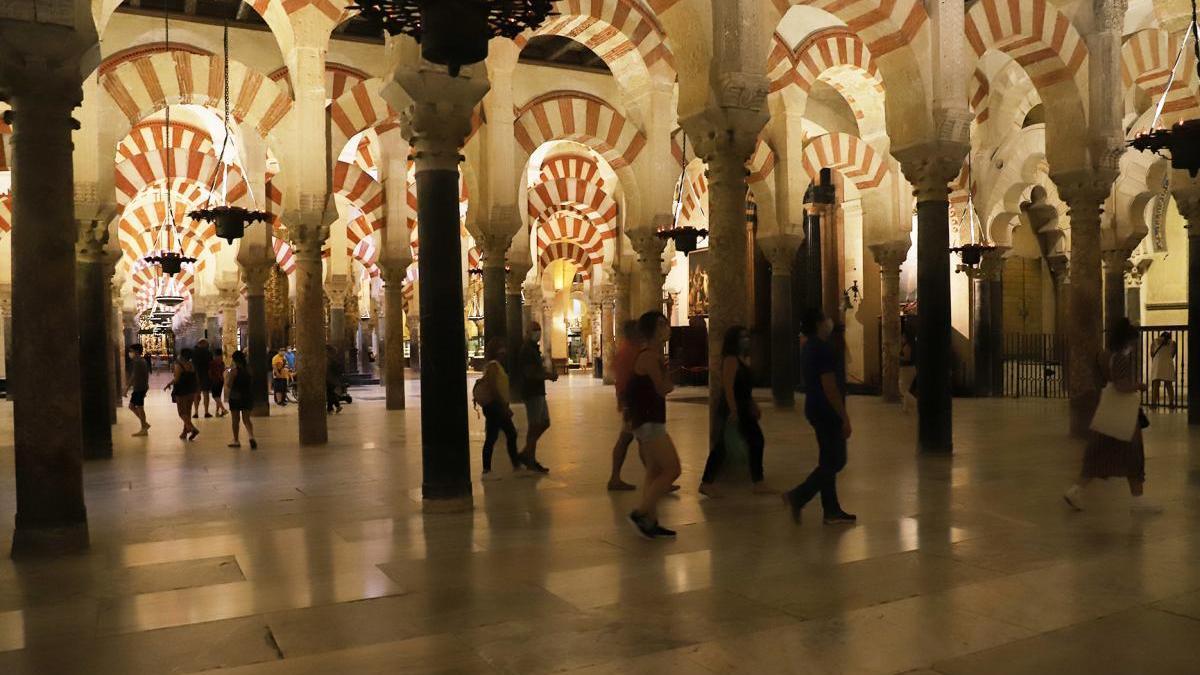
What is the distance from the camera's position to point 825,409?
3713 mm

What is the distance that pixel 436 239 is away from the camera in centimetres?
445

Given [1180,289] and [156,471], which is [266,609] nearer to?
[156,471]

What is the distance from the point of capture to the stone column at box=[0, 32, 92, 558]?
3561 millimetres

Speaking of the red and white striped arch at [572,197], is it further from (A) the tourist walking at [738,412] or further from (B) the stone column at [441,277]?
(A) the tourist walking at [738,412]

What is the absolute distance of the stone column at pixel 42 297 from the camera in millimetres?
3561

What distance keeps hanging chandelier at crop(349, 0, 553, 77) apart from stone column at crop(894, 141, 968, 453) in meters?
3.87

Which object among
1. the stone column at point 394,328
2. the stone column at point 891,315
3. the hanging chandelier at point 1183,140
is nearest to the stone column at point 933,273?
the hanging chandelier at point 1183,140

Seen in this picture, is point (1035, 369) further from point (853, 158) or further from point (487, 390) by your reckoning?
point (487, 390)

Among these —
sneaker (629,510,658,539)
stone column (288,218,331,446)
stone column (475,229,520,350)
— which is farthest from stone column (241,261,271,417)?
sneaker (629,510,658,539)

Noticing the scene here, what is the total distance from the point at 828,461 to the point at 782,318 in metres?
6.90

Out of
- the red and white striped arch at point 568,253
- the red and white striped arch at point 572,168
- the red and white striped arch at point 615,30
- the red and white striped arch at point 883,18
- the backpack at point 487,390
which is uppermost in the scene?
the red and white striped arch at point 615,30

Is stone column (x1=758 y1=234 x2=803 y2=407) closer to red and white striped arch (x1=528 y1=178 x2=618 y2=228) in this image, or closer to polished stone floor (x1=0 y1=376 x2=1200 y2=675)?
polished stone floor (x1=0 y1=376 x2=1200 y2=675)

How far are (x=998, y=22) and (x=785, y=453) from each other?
151 inches

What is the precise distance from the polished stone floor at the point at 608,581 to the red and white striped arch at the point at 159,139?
22.8 ft
